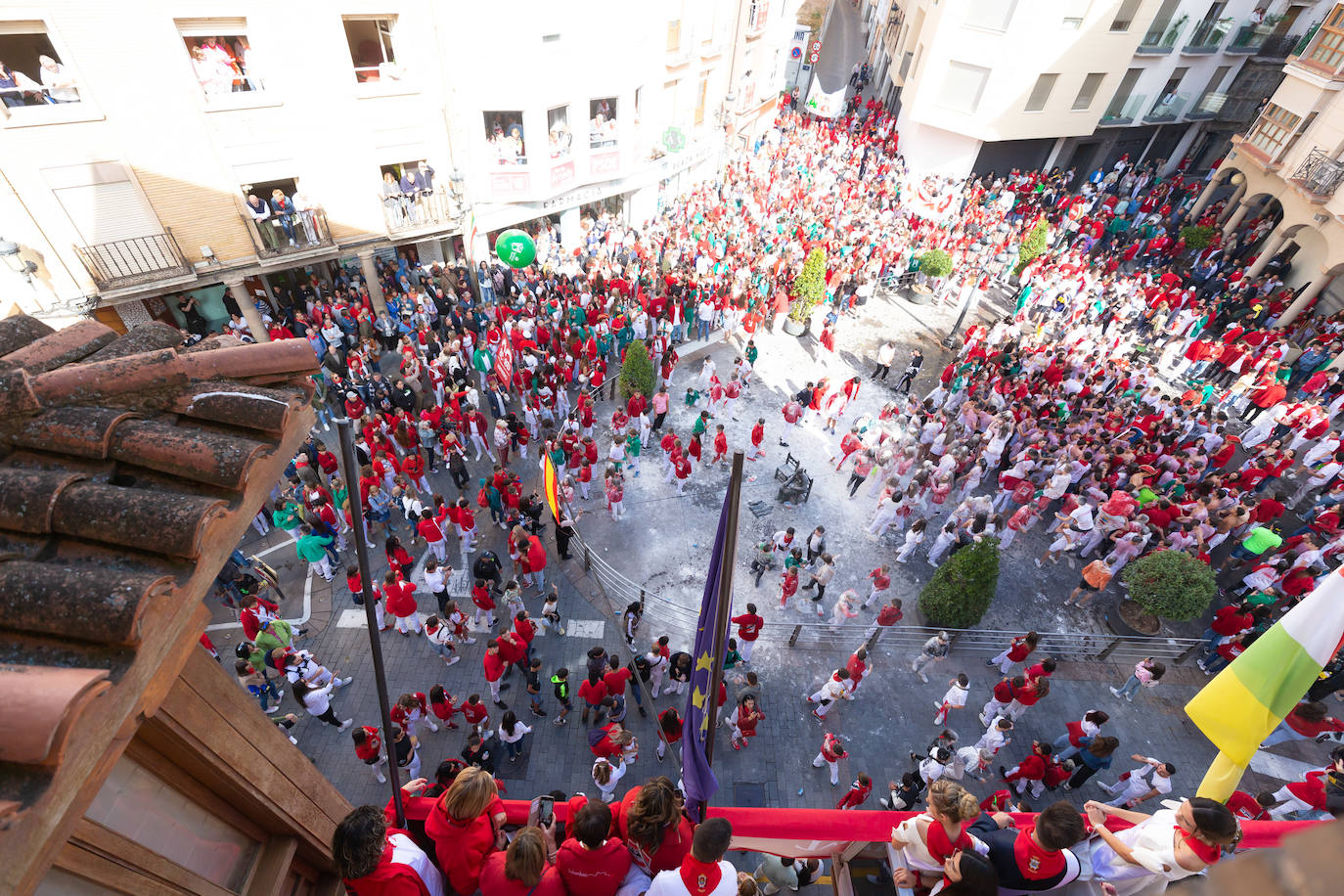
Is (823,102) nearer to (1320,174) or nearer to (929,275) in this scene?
(929,275)

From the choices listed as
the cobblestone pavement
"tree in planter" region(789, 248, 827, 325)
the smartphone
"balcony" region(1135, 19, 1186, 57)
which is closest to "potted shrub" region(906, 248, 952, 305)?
"tree in planter" region(789, 248, 827, 325)

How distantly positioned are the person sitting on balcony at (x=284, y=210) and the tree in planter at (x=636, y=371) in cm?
1049

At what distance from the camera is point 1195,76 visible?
33.4 meters

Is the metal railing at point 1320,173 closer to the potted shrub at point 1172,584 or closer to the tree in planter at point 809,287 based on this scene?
the tree in planter at point 809,287

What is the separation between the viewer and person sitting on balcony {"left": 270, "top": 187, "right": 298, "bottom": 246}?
656 inches

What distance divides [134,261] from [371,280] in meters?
5.80

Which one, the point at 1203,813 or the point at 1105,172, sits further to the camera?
the point at 1105,172

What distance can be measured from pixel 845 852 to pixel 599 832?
2.77 metres

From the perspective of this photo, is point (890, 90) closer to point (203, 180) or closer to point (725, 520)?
point (203, 180)

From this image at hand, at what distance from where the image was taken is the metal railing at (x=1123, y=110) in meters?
32.2

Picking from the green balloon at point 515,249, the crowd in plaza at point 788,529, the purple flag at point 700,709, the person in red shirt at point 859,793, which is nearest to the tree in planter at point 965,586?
the crowd in plaza at point 788,529

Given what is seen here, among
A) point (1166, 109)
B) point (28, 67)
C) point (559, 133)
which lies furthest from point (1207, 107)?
point (28, 67)

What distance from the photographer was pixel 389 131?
17891mm

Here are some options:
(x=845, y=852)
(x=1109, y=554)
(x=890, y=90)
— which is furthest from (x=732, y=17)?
(x=845, y=852)
